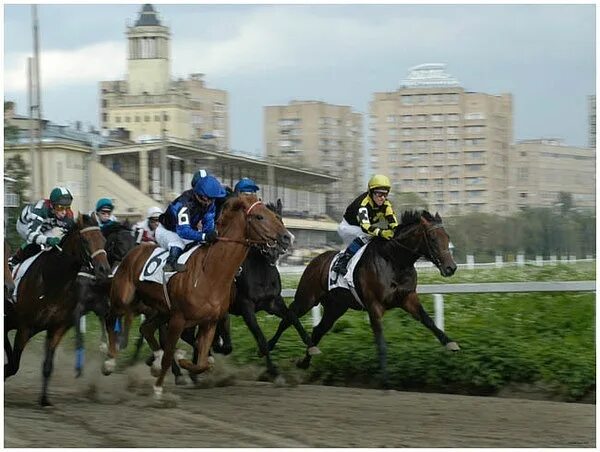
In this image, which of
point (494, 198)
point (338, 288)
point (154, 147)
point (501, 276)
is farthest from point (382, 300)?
point (154, 147)

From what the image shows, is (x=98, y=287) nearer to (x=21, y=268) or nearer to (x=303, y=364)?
(x=21, y=268)

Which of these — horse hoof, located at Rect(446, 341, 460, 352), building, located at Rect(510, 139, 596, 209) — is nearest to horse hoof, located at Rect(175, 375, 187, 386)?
horse hoof, located at Rect(446, 341, 460, 352)

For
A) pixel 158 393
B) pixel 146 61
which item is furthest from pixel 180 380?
pixel 146 61

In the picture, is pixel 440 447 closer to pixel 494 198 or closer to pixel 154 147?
pixel 494 198

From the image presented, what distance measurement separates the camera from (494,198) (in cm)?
2773

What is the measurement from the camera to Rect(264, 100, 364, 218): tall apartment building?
104 ft

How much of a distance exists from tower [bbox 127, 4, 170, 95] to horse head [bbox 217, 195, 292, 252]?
2198 centimetres

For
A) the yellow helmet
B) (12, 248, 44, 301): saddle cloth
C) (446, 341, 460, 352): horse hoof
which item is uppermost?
the yellow helmet

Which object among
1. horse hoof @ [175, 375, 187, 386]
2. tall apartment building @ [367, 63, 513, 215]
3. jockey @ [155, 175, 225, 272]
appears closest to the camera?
jockey @ [155, 175, 225, 272]

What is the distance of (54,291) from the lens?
8.90 metres

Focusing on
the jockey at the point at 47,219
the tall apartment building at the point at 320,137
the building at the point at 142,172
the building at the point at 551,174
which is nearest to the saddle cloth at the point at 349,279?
the jockey at the point at 47,219

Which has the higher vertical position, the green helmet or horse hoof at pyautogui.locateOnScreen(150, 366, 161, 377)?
the green helmet

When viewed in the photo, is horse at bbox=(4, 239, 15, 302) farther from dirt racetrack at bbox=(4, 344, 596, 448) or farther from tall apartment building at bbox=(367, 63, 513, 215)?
tall apartment building at bbox=(367, 63, 513, 215)

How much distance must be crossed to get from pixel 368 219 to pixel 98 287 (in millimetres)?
2495
